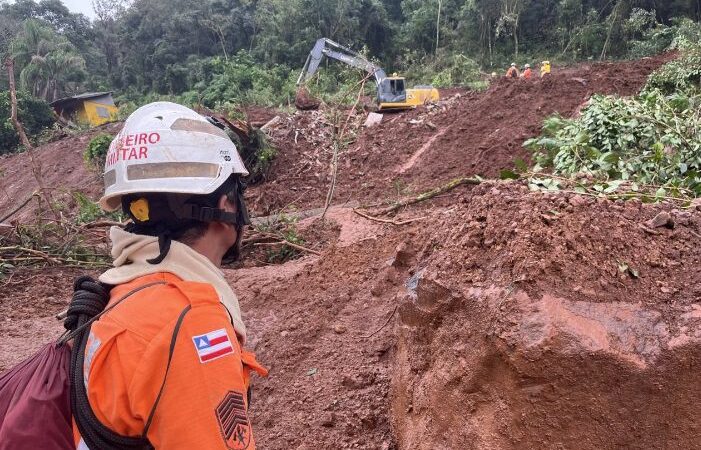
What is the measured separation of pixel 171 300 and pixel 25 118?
28620 mm

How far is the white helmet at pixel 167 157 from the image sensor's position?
1.39m

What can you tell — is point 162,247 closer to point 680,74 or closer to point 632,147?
point 632,147

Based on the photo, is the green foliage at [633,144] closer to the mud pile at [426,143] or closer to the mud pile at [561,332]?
the mud pile at [561,332]

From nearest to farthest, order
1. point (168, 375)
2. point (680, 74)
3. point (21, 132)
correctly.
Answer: point (168, 375) → point (21, 132) → point (680, 74)

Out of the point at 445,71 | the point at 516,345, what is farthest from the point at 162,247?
the point at 445,71

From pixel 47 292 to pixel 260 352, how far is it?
404 cm

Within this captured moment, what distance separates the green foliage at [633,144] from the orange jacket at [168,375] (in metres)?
2.76

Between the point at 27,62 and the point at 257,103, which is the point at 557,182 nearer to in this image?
the point at 257,103

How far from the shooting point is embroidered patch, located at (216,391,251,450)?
46.2 inches

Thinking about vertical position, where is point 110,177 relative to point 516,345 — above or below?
above

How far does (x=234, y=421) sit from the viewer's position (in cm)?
120

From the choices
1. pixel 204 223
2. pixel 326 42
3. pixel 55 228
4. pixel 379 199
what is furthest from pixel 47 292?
pixel 326 42

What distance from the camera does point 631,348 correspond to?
5.98ft

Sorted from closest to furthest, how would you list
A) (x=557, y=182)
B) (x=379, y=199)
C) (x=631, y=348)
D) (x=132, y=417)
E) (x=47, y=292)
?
(x=132, y=417) → (x=631, y=348) → (x=557, y=182) → (x=47, y=292) → (x=379, y=199)
